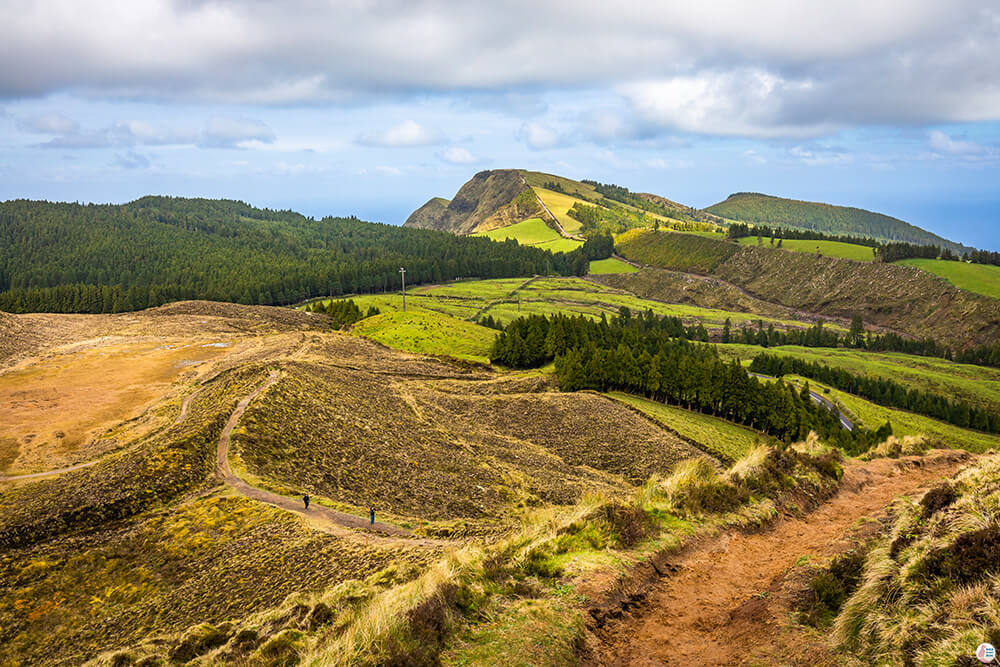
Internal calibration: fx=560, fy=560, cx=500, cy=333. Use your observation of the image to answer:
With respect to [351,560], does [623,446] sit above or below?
below

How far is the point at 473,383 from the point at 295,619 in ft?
190

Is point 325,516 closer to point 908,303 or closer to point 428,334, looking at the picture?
point 428,334

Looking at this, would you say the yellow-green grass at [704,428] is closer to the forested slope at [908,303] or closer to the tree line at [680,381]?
the tree line at [680,381]

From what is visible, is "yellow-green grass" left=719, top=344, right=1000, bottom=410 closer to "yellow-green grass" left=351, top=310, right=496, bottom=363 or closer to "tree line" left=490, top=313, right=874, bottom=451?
"tree line" left=490, top=313, right=874, bottom=451

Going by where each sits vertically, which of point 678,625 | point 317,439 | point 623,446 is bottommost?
point 623,446

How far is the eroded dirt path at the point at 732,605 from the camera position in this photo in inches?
486

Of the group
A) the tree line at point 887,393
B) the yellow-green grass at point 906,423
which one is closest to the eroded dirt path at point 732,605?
the yellow-green grass at point 906,423

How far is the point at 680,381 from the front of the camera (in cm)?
7362

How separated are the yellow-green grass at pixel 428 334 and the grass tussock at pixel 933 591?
80245mm

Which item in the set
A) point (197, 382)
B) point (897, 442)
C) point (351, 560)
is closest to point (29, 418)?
point (197, 382)

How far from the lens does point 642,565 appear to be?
1630 cm

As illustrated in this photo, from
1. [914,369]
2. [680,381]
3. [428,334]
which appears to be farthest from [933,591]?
[914,369]

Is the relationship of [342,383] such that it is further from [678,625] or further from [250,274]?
[250,274]

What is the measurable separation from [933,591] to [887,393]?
362 feet
